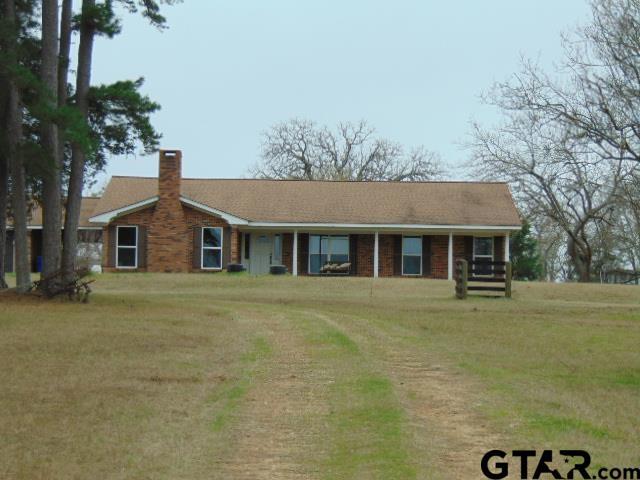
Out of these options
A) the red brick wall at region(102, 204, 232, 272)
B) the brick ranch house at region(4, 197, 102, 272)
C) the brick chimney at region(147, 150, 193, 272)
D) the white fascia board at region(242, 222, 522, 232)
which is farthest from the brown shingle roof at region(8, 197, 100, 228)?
the white fascia board at region(242, 222, 522, 232)

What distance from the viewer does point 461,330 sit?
18.6 meters

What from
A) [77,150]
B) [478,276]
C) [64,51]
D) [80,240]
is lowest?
[478,276]

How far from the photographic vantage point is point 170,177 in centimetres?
3809

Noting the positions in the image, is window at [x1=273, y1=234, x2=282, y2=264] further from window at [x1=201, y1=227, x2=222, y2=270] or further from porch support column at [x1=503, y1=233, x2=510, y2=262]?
porch support column at [x1=503, y1=233, x2=510, y2=262]

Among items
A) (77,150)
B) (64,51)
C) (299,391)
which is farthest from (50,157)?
(299,391)

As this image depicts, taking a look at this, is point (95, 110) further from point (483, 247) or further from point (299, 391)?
point (483, 247)

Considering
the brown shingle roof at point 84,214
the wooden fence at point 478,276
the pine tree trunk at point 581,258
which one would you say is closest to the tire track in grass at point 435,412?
the wooden fence at point 478,276

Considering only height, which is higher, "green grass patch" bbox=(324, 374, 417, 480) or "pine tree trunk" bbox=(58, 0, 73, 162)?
"pine tree trunk" bbox=(58, 0, 73, 162)

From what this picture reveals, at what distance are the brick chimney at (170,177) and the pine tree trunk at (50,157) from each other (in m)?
14.6

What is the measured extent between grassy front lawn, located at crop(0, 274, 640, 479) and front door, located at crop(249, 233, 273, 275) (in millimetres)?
18984

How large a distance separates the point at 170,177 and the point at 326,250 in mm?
7597

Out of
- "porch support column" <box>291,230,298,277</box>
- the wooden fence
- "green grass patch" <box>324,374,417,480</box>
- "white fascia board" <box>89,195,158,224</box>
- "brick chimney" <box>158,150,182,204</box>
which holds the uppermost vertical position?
"brick chimney" <box>158,150,182,204</box>

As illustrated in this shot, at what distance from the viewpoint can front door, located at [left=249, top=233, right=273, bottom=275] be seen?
4119cm

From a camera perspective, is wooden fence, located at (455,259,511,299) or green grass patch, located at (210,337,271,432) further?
wooden fence, located at (455,259,511,299)
